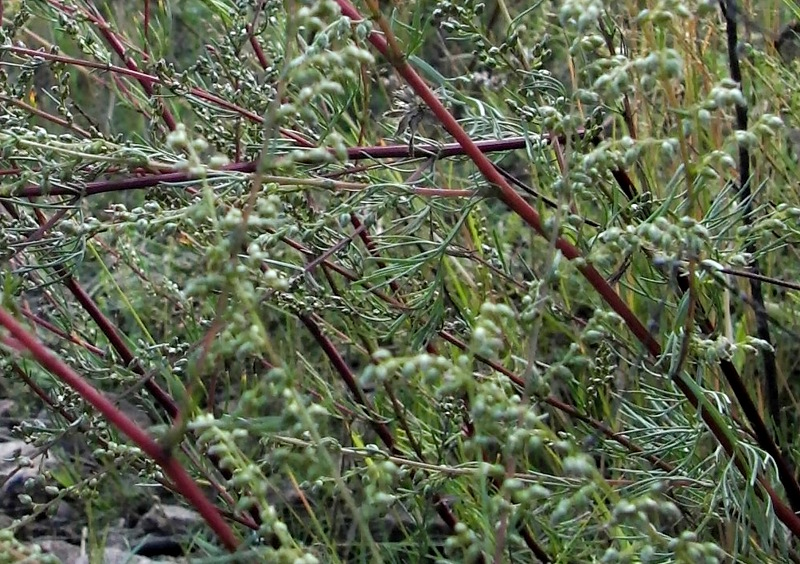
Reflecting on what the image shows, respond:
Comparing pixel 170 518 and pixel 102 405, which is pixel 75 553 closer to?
pixel 170 518

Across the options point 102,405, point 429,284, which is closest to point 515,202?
point 429,284

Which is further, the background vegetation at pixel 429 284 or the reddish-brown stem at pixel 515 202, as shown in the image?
the reddish-brown stem at pixel 515 202

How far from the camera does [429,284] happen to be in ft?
4.76

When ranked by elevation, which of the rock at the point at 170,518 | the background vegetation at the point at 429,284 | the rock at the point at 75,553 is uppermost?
the background vegetation at the point at 429,284

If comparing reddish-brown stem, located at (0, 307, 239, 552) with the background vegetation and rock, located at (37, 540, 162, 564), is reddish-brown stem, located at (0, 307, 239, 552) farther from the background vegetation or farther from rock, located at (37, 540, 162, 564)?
rock, located at (37, 540, 162, 564)

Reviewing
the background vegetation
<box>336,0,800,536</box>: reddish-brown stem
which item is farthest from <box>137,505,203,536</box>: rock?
<box>336,0,800,536</box>: reddish-brown stem

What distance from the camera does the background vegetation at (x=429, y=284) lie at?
832mm

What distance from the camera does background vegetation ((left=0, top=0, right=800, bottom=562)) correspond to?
0.83m

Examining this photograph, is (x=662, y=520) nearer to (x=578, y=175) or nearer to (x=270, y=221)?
(x=578, y=175)

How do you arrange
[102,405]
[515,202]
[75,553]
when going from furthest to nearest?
[75,553]
[515,202]
[102,405]

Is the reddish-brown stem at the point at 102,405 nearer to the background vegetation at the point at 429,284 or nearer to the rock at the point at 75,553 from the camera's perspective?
the background vegetation at the point at 429,284

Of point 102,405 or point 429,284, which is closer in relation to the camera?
point 102,405

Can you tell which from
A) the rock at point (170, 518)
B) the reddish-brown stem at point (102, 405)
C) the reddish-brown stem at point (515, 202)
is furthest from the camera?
the rock at point (170, 518)

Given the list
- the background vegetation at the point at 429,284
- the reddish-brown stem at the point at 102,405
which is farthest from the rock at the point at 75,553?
the reddish-brown stem at the point at 102,405
